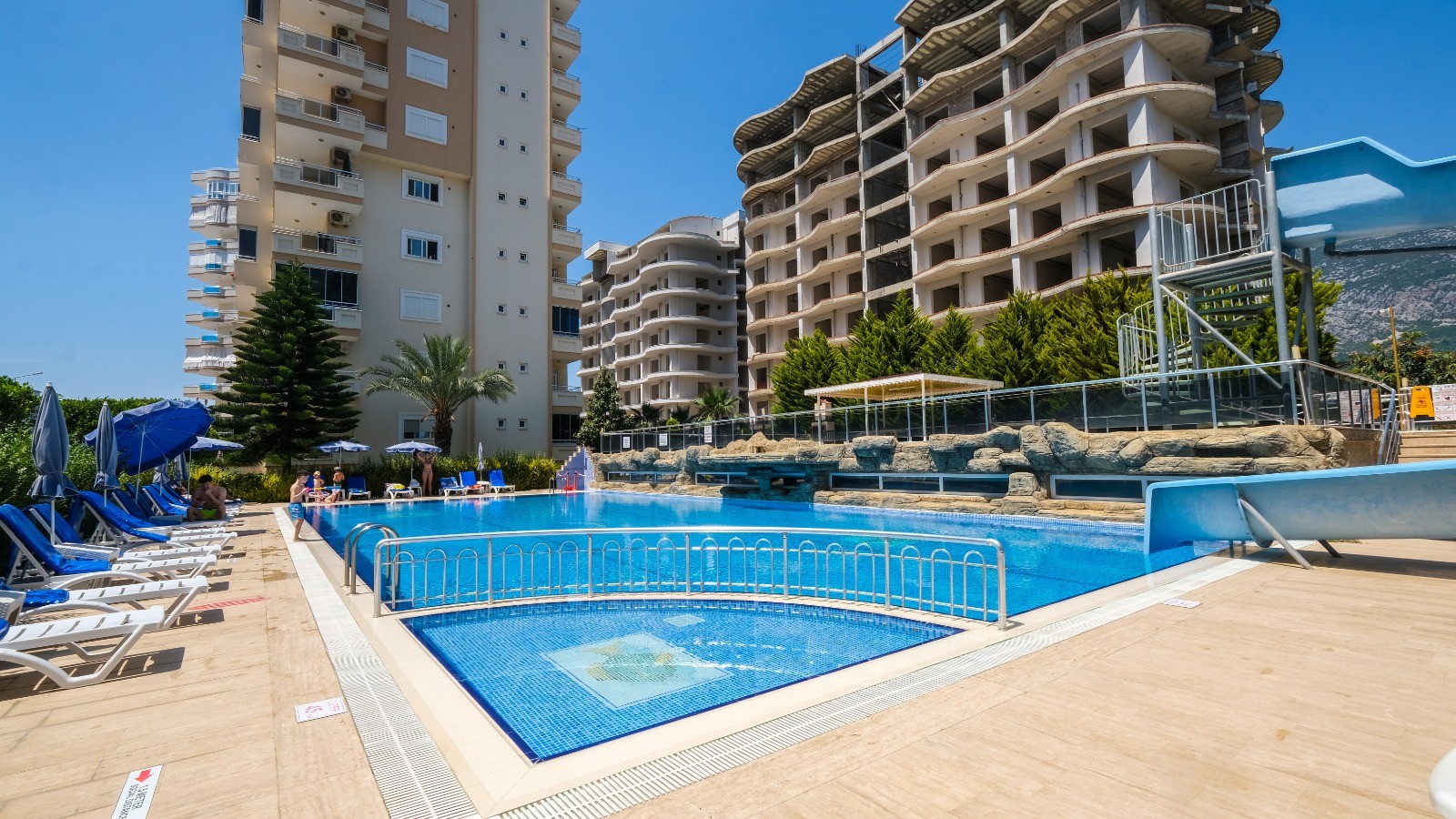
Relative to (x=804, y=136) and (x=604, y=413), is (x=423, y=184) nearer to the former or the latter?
(x=604, y=413)

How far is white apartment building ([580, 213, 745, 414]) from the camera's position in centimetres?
5566

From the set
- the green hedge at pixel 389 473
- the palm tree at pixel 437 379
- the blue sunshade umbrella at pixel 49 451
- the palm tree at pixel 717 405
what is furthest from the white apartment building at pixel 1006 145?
the blue sunshade umbrella at pixel 49 451

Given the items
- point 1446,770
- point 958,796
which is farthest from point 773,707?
point 1446,770

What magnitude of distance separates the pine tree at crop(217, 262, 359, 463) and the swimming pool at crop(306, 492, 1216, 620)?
478cm

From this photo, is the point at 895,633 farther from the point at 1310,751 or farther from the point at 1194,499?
the point at 1194,499

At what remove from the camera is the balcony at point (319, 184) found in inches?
1088

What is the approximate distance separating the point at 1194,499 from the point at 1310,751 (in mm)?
6169

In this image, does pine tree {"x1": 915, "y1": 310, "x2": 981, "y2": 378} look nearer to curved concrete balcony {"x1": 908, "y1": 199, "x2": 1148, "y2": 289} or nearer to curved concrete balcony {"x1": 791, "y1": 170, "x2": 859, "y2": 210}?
curved concrete balcony {"x1": 908, "y1": 199, "x2": 1148, "y2": 289}

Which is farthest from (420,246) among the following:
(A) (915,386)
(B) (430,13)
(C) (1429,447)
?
(C) (1429,447)

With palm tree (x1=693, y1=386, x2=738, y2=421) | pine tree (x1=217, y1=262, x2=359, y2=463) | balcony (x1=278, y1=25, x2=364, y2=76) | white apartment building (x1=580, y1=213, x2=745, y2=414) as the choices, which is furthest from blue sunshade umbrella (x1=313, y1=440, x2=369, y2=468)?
white apartment building (x1=580, y1=213, x2=745, y2=414)

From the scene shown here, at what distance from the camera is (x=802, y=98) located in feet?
152

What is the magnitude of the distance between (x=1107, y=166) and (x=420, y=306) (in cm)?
3186

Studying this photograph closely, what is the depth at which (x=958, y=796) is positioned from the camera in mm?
2805

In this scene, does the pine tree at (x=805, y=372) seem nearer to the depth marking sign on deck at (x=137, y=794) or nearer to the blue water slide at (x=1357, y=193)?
the blue water slide at (x=1357, y=193)
